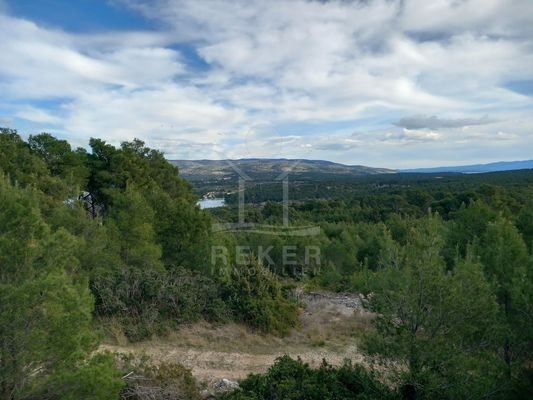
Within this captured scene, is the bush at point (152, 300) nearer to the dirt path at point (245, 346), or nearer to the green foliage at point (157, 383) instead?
the dirt path at point (245, 346)

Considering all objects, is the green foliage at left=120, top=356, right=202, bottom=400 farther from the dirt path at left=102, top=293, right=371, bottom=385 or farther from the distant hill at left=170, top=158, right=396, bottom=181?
the distant hill at left=170, top=158, right=396, bottom=181

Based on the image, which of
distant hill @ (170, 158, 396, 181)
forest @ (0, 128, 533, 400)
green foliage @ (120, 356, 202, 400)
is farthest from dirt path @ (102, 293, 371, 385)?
distant hill @ (170, 158, 396, 181)

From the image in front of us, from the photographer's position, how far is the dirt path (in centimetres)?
1185

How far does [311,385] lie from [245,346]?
5846 millimetres

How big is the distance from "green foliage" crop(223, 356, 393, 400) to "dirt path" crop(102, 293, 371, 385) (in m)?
2.32

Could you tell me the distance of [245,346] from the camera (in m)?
13.8

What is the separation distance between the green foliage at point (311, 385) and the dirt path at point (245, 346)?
232 cm

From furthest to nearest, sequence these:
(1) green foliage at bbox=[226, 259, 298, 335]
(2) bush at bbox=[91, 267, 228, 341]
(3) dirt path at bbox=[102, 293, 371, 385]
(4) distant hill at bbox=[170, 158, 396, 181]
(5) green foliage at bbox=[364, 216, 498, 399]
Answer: (4) distant hill at bbox=[170, 158, 396, 181] < (1) green foliage at bbox=[226, 259, 298, 335] < (2) bush at bbox=[91, 267, 228, 341] < (3) dirt path at bbox=[102, 293, 371, 385] < (5) green foliage at bbox=[364, 216, 498, 399]

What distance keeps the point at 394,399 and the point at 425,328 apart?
1328 millimetres

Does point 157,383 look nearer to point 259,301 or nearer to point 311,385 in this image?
point 311,385

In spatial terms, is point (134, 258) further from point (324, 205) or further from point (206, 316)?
point (324, 205)

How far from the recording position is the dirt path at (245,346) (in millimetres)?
11852

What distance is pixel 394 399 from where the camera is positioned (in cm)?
770

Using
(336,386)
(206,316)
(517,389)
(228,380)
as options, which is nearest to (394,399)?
(336,386)
